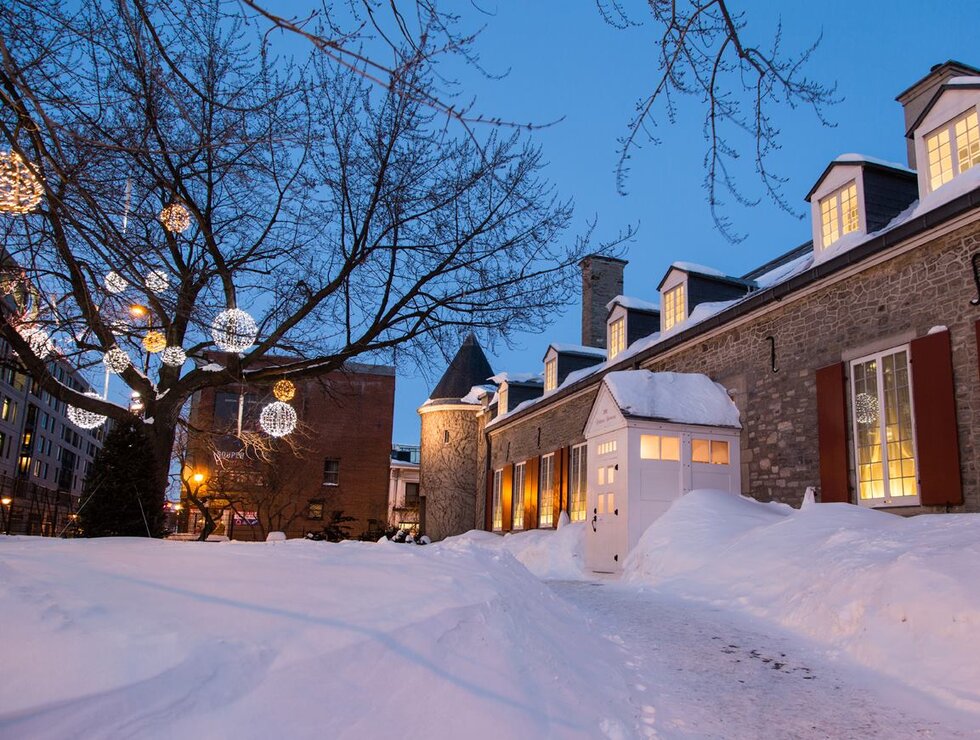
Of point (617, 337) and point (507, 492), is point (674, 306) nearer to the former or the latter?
point (617, 337)

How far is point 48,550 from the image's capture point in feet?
13.9

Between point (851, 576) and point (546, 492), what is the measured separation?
44.5 ft

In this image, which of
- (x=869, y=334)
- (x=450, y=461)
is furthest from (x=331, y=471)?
(x=869, y=334)

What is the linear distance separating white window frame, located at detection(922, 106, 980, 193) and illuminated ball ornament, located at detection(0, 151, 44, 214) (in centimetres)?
1002

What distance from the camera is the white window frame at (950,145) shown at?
912 cm

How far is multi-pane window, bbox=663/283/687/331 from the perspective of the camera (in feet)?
48.7

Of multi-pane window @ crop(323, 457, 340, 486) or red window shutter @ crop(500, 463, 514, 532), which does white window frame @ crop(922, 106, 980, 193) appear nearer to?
red window shutter @ crop(500, 463, 514, 532)

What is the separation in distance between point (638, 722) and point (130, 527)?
7755 millimetres

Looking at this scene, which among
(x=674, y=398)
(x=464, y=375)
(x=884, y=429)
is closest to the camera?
(x=884, y=429)

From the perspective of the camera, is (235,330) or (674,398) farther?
(674,398)

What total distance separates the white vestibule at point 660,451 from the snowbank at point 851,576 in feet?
5.40

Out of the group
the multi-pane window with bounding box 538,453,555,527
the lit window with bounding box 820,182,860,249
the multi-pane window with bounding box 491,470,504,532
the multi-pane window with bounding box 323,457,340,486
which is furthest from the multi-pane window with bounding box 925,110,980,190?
the multi-pane window with bounding box 323,457,340,486

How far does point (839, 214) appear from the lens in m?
11.1

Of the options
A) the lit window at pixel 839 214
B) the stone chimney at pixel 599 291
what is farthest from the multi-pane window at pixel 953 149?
the stone chimney at pixel 599 291
